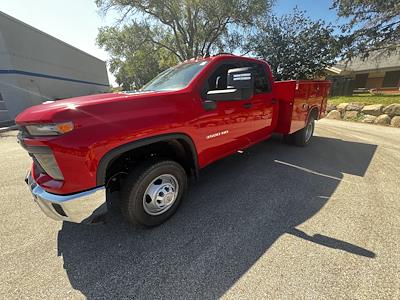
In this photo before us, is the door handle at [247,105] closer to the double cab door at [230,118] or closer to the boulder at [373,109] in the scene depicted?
the double cab door at [230,118]

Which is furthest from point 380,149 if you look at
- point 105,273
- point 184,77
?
point 105,273

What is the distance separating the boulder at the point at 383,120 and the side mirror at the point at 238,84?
9787 millimetres

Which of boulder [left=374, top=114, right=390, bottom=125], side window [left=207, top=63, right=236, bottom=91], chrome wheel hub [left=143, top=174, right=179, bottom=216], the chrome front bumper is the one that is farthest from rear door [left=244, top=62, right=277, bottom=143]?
boulder [left=374, top=114, right=390, bottom=125]

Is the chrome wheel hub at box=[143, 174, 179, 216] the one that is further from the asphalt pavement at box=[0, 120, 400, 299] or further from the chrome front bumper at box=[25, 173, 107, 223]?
the chrome front bumper at box=[25, 173, 107, 223]

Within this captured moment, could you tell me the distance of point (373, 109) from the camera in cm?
971

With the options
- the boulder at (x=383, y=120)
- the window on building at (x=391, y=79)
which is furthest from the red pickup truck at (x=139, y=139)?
the window on building at (x=391, y=79)

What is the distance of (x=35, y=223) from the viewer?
2783 millimetres

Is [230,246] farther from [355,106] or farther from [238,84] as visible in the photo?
[355,106]

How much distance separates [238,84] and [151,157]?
1.33 m

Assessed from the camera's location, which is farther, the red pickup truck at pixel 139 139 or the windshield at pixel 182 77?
the windshield at pixel 182 77

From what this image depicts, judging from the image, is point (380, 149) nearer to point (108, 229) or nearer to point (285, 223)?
point (285, 223)

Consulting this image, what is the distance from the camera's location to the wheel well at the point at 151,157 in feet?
7.95

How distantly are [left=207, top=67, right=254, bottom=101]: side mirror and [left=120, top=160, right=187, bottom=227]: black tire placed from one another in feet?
3.43

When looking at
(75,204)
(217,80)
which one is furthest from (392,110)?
(75,204)
